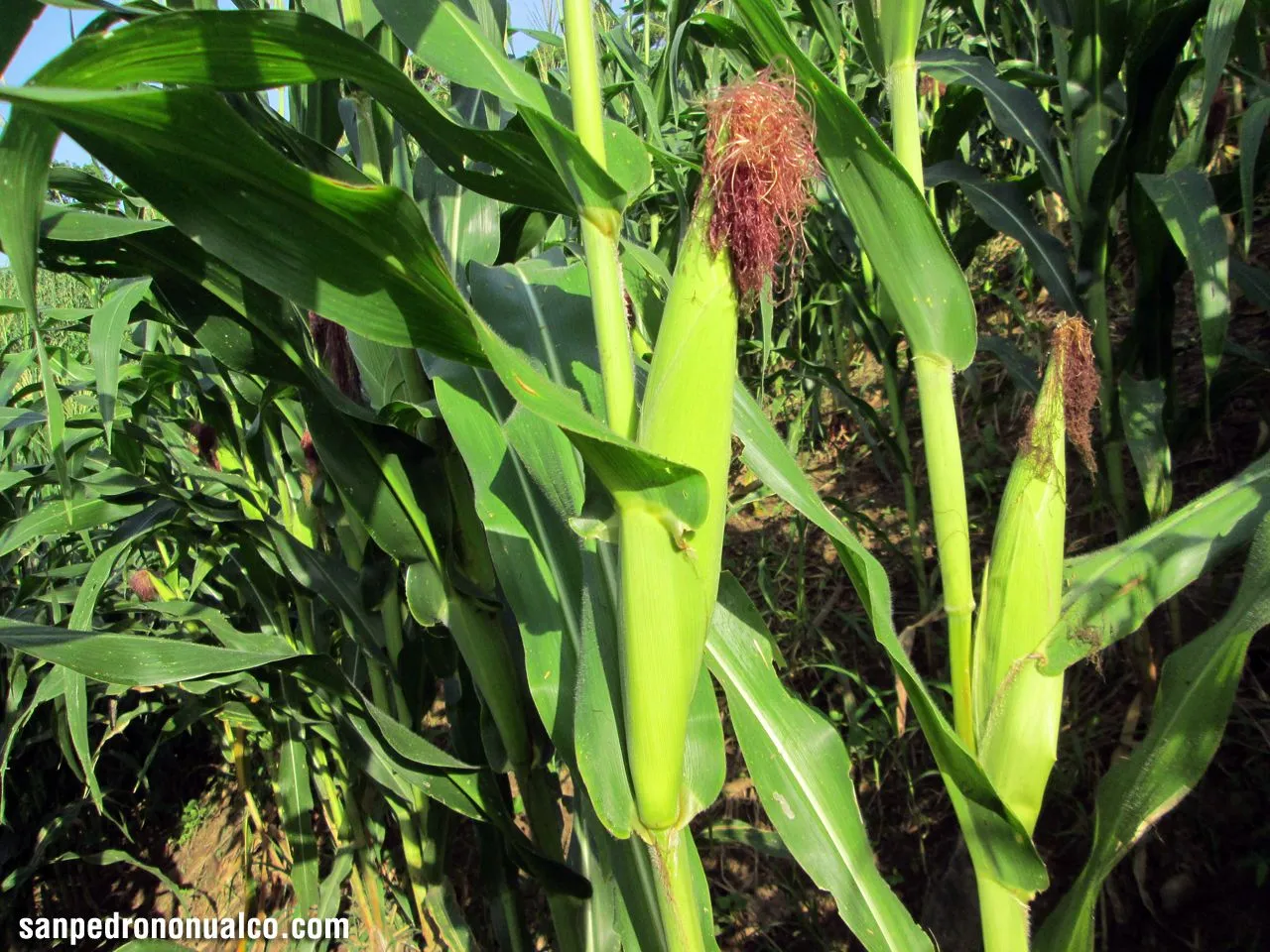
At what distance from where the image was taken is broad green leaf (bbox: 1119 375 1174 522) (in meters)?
1.57

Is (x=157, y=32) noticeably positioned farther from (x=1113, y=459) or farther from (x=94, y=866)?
(x=94, y=866)

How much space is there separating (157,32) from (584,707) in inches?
29.0

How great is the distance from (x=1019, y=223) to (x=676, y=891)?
146cm

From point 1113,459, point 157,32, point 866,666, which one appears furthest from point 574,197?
point 866,666

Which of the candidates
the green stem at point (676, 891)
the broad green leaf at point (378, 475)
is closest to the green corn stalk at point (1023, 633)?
the green stem at point (676, 891)

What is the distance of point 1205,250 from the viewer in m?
1.30

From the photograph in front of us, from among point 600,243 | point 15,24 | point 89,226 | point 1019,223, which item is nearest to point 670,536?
point 600,243

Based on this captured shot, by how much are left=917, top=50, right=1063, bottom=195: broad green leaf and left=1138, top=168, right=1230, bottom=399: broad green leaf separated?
363 millimetres

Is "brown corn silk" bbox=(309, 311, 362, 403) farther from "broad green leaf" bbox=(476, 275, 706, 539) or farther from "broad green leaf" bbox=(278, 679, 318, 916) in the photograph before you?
"broad green leaf" bbox=(278, 679, 318, 916)

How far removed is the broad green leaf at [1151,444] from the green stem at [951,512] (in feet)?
2.18

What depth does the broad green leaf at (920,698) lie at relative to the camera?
0.97m

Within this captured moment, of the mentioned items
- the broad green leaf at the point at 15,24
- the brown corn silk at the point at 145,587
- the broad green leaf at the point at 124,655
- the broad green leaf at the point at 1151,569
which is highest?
the broad green leaf at the point at 15,24

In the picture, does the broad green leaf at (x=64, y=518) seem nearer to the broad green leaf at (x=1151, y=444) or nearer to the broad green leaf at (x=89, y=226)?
the broad green leaf at (x=89, y=226)

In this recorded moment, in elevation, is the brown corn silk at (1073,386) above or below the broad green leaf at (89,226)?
below
